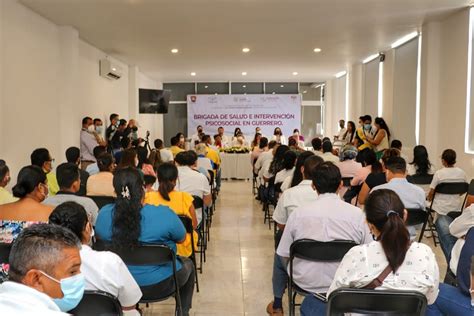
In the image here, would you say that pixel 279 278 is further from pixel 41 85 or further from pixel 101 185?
pixel 41 85

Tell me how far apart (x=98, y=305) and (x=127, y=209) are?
32.1 inches

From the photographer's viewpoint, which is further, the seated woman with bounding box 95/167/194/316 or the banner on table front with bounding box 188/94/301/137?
the banner on table front with bounding box 188/94/301/137

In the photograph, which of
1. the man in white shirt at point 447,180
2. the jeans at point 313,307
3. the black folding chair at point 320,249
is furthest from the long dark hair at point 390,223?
the man in white shirt at point 447,180

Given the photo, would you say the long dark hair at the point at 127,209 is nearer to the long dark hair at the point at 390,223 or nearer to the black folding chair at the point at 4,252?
the black folding chair at the point at 4,252

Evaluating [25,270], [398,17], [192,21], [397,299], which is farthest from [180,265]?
[398,17]

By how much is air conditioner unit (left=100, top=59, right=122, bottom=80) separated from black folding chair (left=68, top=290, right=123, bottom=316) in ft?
30.9

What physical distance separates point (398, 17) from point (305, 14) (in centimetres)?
156

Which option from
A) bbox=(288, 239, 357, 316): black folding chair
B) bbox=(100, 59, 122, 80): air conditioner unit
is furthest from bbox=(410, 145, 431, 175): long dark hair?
bbox=(100, 59, 122, 80): air conditioner unit

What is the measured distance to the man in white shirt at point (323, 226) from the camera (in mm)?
2744

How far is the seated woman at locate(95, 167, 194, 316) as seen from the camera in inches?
105

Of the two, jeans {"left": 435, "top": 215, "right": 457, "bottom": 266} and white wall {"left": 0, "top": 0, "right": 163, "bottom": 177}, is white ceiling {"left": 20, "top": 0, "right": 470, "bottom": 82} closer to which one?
white wall {"left": 0, "top": 0, "right": 163, "bottom": 177}

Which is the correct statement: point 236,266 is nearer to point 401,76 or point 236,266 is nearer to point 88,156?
point 88,156

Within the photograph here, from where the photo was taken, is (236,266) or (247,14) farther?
(247,14)

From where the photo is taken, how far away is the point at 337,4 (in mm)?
6680
